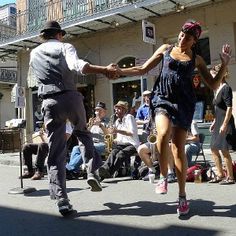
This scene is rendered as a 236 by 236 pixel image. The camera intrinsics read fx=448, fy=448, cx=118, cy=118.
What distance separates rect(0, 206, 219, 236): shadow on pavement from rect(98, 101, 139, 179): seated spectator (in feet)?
11.3

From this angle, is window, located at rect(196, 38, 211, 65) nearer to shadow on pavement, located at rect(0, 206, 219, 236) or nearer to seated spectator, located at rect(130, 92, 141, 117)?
seated spectator, located at rect(130, 92, 141, 117)

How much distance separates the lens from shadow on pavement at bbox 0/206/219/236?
14.0ft

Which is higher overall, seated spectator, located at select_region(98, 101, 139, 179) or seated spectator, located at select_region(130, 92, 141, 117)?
seated spectator, located at select_region(130, 92, 141, 117)

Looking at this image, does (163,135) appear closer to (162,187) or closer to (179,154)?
(179,154)

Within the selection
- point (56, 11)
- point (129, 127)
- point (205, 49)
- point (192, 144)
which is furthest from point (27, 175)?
point (56, 11)

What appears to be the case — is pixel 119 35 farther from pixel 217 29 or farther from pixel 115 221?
pixel 115 221

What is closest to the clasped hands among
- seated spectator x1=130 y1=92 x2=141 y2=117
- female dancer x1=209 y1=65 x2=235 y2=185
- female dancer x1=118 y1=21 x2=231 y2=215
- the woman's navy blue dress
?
female dancer x1=118 y1=21 x2=231 y2=215

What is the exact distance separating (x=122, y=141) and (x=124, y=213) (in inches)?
149

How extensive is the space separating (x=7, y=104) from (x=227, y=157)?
29.2m

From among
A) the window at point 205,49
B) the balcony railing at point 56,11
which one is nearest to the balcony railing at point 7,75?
the balcony railing at point 56,11

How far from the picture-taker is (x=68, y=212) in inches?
201

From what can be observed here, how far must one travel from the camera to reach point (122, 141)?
349 inches

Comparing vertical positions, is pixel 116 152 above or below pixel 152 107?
below

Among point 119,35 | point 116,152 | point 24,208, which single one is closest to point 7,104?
point 119,35
